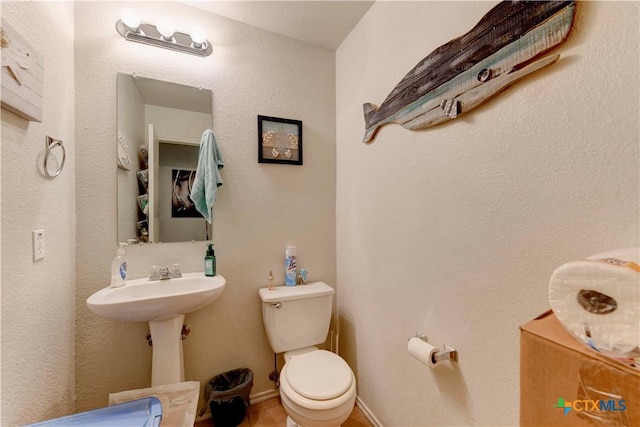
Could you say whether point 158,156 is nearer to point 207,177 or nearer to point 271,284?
point 207,177

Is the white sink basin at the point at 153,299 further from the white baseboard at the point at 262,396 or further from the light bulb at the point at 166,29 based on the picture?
the light bulb at the point at 166,29

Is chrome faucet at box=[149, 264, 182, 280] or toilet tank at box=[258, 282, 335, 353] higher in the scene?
chrome faucet at box=[149, 264, 182, 280]

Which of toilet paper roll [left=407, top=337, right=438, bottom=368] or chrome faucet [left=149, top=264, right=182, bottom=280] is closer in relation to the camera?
toilet paper roll [left=407, top=337, right=438, bottom=368]

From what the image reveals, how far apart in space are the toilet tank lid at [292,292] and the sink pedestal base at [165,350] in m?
0.45

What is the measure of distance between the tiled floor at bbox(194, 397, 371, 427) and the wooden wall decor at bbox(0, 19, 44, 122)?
172cm

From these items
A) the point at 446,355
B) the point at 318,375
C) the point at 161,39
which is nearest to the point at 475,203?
the point at 446,355

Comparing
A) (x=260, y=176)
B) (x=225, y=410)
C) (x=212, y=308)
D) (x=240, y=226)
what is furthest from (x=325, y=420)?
(x=260, y=176)

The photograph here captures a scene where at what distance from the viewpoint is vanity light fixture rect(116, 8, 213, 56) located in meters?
1.25

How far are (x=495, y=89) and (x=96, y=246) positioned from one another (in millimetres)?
1860

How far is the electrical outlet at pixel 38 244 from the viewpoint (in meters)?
0.92

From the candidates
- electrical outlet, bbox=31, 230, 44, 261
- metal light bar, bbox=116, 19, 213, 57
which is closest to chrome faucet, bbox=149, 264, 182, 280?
electrical outlet, bbox=31, 230, 44, 261

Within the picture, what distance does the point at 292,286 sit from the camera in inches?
63.9

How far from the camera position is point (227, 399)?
1.37 meters

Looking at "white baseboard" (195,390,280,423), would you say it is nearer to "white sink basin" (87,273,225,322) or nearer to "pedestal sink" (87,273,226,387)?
"pedestal sink" (87,273,226,387)
